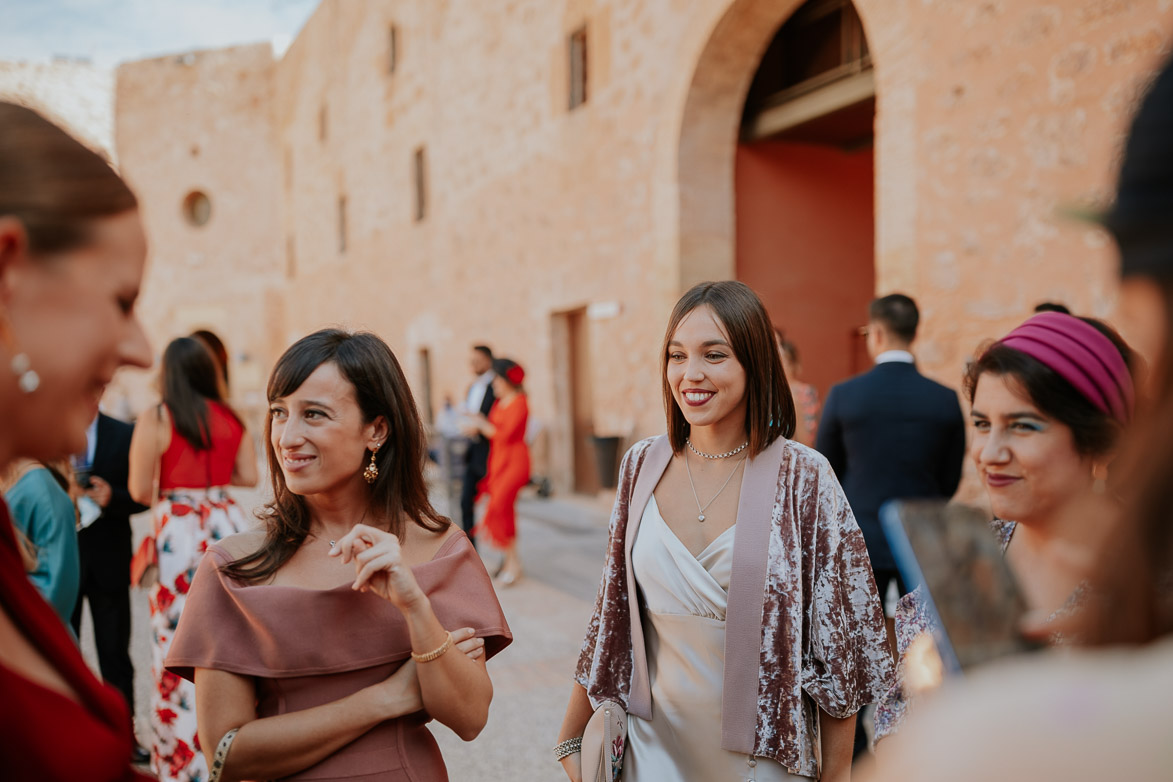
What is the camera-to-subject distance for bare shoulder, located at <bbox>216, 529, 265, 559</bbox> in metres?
1.91

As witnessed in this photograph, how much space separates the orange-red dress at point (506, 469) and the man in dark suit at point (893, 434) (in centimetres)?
345

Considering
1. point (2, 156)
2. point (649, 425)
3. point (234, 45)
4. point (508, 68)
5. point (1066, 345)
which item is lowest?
point (649, 425)

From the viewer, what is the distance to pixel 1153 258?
59 cm

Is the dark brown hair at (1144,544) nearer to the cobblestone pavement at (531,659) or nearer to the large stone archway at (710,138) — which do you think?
the cobblestone pavement at (531,659)

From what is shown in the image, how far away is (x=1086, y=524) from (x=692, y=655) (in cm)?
116

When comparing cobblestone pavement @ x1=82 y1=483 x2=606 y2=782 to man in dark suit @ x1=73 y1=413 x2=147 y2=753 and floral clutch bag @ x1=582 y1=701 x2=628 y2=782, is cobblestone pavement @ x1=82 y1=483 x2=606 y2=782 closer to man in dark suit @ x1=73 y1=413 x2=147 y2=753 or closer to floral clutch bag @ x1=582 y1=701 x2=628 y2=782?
man in dark suit @ x1=73 y1=413 x2=147 y2=753

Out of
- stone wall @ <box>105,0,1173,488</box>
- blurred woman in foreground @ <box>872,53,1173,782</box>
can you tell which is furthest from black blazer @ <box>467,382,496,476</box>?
blurred woman in foreground @ <box>872,53,1173,782</box>

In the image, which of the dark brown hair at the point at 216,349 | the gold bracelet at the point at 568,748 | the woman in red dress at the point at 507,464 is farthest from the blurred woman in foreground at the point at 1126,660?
the woman in red dress at the point at 507,464

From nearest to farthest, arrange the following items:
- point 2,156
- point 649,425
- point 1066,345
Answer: point 2,156, point 1066,345, point 649,425

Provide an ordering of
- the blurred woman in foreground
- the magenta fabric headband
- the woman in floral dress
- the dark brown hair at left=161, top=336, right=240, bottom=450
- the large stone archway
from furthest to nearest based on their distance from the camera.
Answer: the large stone archway
the dark brown hair at left=161, top=336, right=240, bottom=450
the woman in floral dress
the magenta fabric headband
the blurred woman in foreground

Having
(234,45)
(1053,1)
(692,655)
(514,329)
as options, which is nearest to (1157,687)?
(692,655)

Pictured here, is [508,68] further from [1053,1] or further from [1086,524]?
[1086,524]

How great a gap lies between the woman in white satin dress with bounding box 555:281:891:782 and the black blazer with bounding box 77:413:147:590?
9.12 ft

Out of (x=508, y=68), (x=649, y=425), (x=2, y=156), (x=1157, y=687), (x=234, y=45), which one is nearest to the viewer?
(x=1157, y=687)
